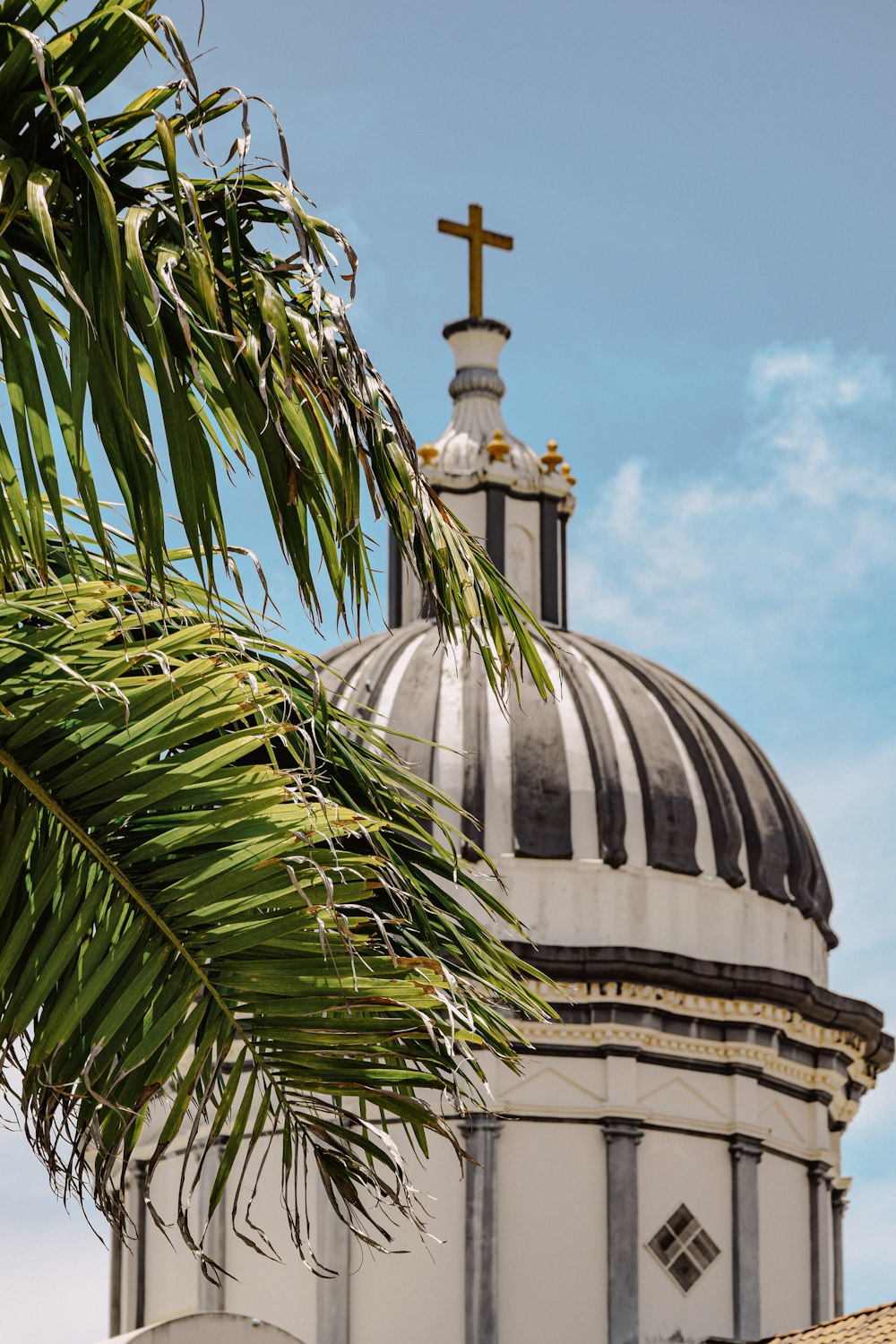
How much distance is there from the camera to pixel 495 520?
29688 millimetres

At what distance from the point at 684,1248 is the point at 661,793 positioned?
5.06m

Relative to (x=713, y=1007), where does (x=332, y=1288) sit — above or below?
below

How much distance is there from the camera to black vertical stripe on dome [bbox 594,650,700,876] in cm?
2669

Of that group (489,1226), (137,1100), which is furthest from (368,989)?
(489,1226)

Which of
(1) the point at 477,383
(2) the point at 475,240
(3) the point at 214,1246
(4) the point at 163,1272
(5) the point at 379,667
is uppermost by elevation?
(2) the point at 475,240

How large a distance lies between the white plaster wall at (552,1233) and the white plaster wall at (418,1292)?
1.62ft

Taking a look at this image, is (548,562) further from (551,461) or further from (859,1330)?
(859,1330)

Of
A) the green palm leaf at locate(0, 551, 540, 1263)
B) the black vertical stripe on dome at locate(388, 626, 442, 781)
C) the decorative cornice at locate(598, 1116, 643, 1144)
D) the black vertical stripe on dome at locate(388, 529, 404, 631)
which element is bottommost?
the green palm leaf at locate(0, 551, 540, 1263)

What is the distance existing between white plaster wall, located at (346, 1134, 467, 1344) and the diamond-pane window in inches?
87.9

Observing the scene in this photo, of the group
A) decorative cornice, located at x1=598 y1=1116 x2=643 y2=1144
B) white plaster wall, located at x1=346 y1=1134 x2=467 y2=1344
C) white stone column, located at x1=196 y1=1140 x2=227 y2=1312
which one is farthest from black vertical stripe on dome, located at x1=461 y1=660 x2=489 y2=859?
white stone column, located at x1=196 y1=1140 x2=227 y2=1312

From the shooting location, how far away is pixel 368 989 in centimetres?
498

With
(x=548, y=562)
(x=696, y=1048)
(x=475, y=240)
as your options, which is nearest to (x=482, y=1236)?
(x=696, y=1048)

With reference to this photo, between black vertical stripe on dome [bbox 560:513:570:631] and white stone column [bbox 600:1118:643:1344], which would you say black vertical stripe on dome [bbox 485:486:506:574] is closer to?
black vertical stripe on dome [bbox 560:513:570:631]

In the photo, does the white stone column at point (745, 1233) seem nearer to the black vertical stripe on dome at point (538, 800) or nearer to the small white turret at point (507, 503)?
the black vertical stripe on dome at point (538, 800)
